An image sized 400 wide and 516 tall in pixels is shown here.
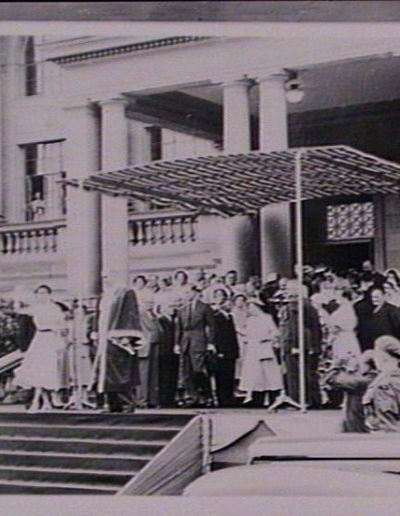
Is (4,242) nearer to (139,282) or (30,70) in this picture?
(139,282)

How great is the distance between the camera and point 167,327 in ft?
13.3

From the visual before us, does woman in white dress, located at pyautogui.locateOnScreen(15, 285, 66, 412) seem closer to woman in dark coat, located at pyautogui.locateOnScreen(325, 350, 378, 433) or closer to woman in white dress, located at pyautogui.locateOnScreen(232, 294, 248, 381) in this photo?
woman in white dress, located at pyautogui.locateOnScreen(232, 294, 248, 381)

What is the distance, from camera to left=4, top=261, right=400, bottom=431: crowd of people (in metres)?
3.96

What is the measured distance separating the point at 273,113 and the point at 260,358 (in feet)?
3.00

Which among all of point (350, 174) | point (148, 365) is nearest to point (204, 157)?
point (350, 174)

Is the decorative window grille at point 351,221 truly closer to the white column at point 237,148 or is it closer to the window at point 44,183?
the white column at point 237,148

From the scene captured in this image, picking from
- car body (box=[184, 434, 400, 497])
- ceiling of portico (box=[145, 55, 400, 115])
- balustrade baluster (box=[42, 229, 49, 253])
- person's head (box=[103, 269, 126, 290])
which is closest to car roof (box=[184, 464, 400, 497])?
car body (box=[184, 434, 400, 497])

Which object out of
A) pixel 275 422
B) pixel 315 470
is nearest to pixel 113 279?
pixel 275 422

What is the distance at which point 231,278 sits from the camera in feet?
13.3

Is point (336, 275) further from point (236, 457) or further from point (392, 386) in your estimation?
point (236, 457)

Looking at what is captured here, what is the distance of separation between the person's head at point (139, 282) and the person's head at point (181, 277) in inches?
4.7

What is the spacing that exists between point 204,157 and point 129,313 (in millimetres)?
651

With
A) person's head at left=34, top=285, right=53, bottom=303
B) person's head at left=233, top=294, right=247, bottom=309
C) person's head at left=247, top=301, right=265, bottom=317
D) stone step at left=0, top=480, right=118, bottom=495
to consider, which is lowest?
stone step at left=0, top=480, right=118, bottom=495

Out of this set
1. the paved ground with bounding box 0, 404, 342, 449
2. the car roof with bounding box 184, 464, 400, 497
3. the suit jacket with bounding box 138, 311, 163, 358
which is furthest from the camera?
the suit jacket with bounding box 138, 311, 163, 358
